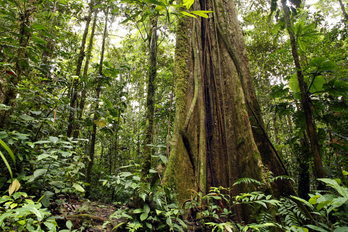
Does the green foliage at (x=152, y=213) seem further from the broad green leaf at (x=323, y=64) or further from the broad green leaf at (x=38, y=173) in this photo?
the broad green leaf at (x=323, y=64)

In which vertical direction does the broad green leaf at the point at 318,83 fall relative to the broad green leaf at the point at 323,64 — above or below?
below

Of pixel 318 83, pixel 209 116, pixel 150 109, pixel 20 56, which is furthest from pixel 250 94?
pixel 20 56

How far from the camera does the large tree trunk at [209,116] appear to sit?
188 centimetres

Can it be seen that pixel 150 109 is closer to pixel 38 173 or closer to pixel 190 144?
pixel 190 144

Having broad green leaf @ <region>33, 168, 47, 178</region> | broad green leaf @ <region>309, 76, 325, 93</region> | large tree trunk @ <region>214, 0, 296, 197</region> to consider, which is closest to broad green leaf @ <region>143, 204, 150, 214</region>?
broad green leaf @ <region>33, 168, 47, 178</region>

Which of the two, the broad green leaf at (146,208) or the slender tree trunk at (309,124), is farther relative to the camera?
the slender tree trunk at (309,124)

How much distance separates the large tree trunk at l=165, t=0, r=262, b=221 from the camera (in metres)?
1.88

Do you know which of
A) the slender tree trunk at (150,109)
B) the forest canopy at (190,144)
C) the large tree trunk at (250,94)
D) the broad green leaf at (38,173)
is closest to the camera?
the forest canopy at (190,144)

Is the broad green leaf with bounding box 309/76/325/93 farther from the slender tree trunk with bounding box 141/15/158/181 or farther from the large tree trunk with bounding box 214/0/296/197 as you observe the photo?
the slender tree trunk with bounding box 141/15/158/181

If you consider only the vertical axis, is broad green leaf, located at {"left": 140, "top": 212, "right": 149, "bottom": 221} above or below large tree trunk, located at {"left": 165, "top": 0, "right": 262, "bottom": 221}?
below

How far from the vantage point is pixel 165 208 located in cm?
131

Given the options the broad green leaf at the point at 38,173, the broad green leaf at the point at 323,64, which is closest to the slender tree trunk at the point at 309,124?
the broad green leaf at the point at 323,64

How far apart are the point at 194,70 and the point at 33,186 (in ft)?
7.26

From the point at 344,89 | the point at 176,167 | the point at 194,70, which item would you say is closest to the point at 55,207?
the point at 176,167
